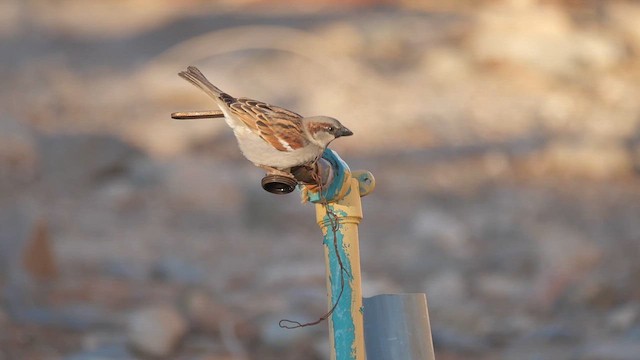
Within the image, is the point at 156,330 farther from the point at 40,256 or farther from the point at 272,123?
the point at 272,123

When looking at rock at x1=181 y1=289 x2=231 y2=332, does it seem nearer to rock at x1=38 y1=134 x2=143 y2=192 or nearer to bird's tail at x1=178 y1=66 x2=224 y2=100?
rock at x1=38 y1=134 x2=143 y2=192

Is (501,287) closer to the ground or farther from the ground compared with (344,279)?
farther from the ground

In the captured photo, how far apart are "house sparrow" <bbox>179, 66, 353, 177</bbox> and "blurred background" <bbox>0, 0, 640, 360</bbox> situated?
3.07 m

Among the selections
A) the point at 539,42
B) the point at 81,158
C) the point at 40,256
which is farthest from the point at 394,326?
the point at 539,42

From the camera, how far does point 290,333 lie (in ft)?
15.4

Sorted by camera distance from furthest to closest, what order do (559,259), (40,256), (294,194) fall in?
(294,194) < (559,259) < (40,256)

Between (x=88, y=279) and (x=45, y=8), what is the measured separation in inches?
80.0

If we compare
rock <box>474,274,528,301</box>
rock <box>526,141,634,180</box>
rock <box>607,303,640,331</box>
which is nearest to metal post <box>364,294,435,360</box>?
rock <box>607,303,640,331</box>

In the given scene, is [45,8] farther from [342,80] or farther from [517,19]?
[517,19]

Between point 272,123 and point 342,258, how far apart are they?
0.27 metres

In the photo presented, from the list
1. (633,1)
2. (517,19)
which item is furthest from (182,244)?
(633,1)

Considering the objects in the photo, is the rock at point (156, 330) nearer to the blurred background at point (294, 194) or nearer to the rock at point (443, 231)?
the blurred background at point (294, 194)

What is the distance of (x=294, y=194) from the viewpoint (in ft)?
18.5

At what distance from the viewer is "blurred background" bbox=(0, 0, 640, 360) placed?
491cm
